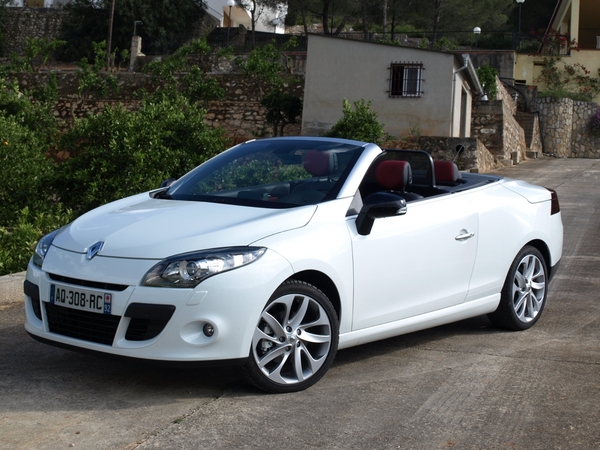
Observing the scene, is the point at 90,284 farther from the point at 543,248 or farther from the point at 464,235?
the point at 543,248

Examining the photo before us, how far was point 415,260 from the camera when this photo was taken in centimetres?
530

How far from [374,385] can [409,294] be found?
2.41 ft

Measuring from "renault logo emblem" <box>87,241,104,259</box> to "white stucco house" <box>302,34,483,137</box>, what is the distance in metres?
22.5

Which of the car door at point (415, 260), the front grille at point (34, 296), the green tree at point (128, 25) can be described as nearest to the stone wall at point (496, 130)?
the car door at point (415, 260)

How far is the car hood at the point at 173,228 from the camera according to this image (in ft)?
14.5

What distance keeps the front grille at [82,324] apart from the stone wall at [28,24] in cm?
6406

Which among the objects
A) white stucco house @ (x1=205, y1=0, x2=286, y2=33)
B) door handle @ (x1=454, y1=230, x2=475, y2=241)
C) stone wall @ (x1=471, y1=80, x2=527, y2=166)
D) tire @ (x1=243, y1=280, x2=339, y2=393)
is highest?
white stucco house @ (x1=205, y1=0, x2=286, y2=33)

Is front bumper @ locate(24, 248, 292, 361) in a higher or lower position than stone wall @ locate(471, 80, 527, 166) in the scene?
lower

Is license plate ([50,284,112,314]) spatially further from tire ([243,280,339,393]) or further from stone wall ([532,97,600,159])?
stone wall ([532,97,600,159])

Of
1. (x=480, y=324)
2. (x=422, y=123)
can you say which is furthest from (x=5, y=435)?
(x=422, y=123)

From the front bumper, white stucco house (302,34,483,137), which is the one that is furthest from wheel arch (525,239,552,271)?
white stucco house (302,34,483,137)

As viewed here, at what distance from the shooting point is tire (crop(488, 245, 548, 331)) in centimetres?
616

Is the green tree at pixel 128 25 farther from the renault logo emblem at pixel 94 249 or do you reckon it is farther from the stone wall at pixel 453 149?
the renault logo emblem at pixel 94 249

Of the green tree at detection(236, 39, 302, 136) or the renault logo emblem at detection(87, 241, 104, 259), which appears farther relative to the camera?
the green tree at detection(236, 39, 302, 136)
